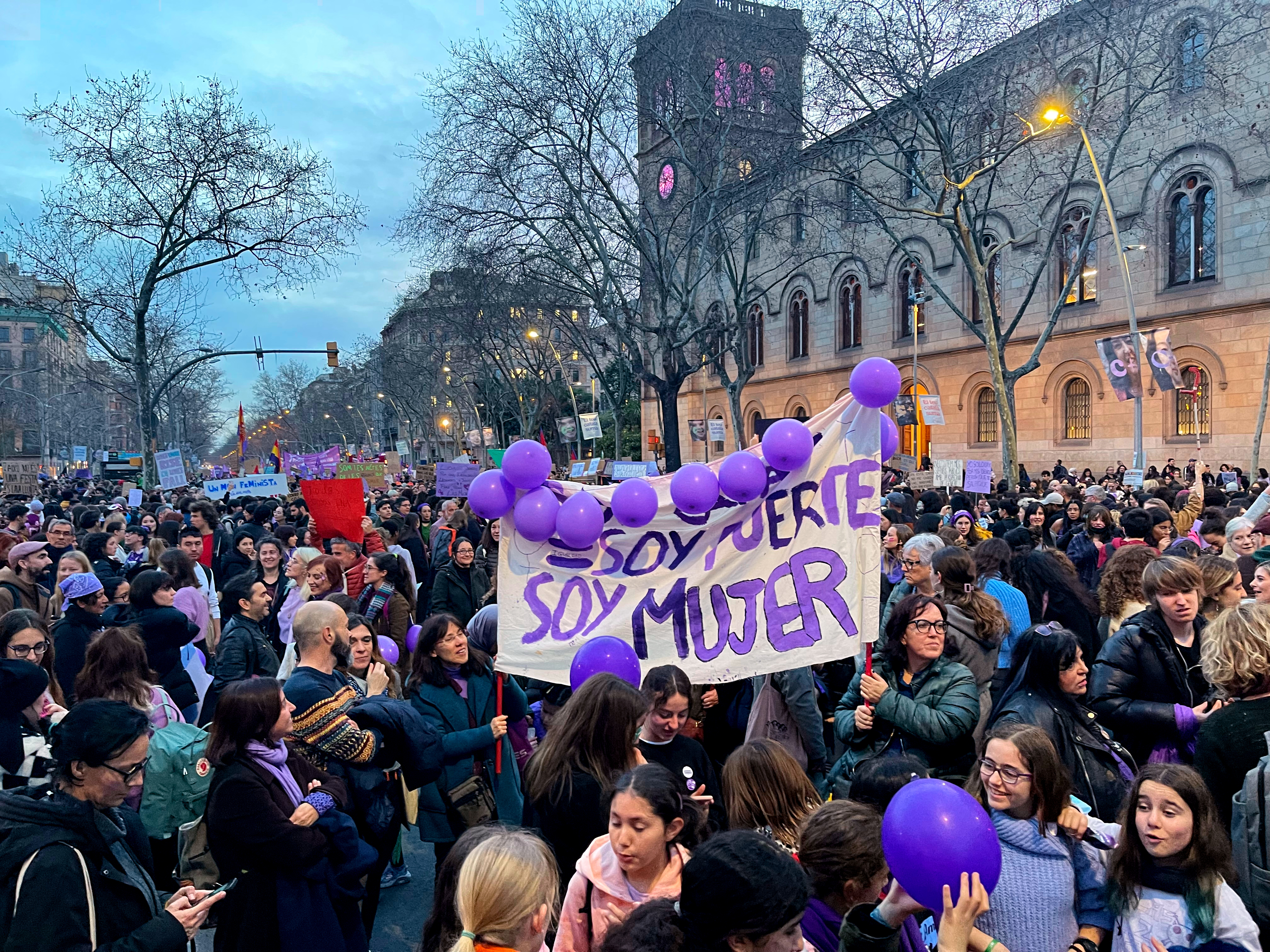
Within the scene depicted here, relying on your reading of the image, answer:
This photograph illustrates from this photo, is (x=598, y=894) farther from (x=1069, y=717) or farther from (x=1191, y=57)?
(x=1191, y=57)

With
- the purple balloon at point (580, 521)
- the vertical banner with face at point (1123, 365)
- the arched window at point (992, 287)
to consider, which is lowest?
the purple balloon at point (580, 521)

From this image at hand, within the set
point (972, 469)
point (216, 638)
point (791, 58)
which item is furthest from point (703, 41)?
point (216, 638)

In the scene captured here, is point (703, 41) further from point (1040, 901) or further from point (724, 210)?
point (1040, 901)

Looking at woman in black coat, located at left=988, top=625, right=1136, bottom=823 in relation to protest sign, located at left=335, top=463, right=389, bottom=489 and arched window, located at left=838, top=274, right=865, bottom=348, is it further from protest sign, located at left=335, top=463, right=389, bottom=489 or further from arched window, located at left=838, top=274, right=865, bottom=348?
arched window, located at left=838, top=274, right=865, bottom=348

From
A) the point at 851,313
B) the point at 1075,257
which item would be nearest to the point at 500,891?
the point at 1075,257

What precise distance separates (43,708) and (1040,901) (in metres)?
3.86

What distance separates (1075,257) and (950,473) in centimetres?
1479

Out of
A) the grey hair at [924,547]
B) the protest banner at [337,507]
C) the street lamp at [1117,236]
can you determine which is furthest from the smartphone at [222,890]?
the street lamp at [1117,236]

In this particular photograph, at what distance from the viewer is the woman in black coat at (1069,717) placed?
317 centimetres

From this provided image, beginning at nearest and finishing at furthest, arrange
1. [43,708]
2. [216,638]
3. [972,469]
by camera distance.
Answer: [43,708]
[216,638]
[972,469]

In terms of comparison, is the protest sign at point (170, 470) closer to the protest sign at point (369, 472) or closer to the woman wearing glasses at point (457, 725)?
the protest sign at point (369, 472)

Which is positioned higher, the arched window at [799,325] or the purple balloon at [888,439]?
the arched window at [799,325]

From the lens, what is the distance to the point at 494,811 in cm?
423

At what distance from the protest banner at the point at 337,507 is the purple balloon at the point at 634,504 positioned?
167 inches
